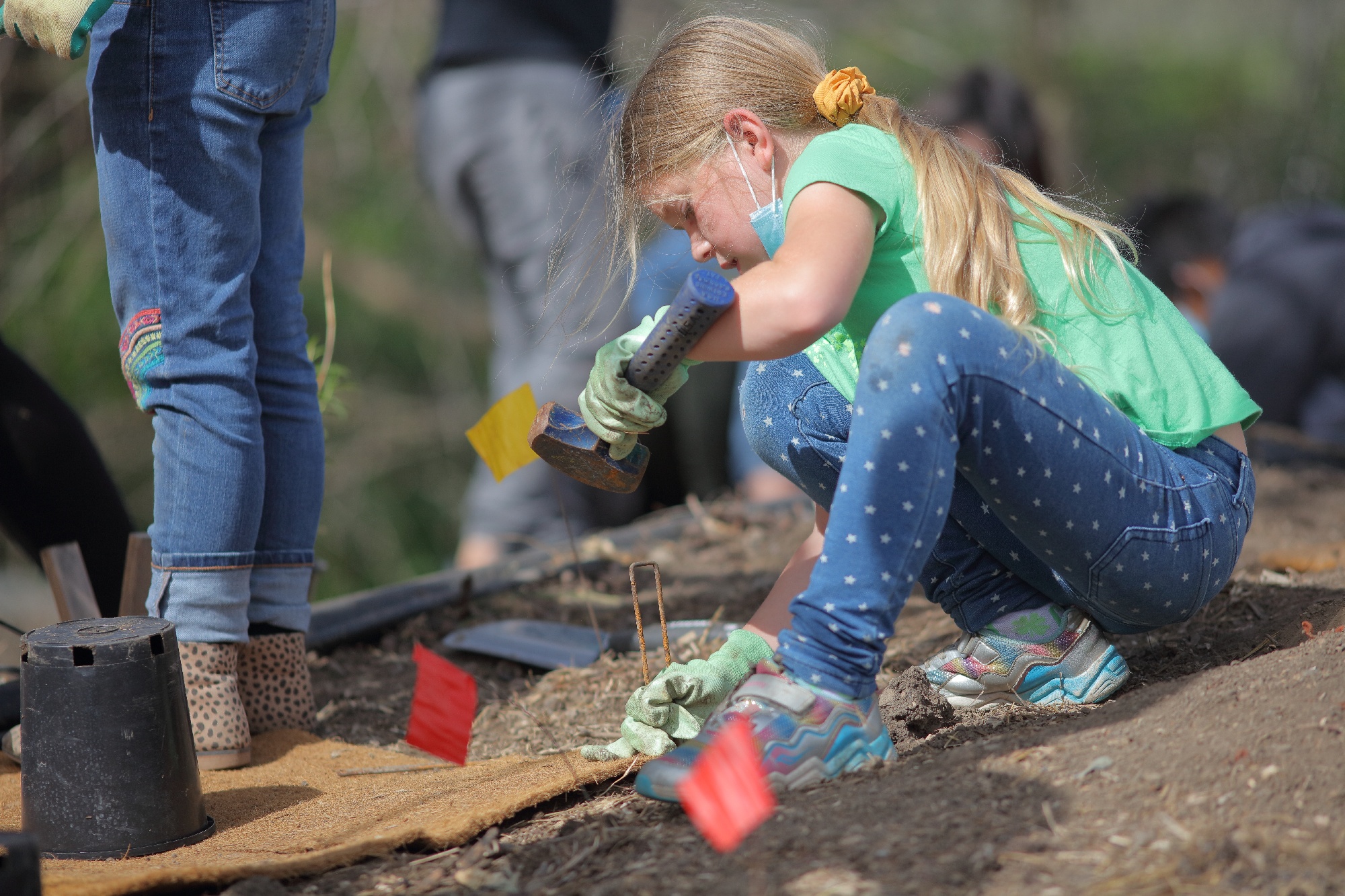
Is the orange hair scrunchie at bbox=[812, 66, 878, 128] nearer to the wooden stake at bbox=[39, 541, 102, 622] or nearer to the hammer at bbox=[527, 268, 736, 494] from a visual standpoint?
the hammer at bbox=[527, 268, 736, 494]

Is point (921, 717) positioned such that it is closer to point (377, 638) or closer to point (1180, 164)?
point (377, 638)

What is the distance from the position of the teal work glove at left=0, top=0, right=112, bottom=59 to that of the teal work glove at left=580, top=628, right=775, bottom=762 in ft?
3.64

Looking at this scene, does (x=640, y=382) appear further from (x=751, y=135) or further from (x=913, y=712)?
(x=913, y=712)

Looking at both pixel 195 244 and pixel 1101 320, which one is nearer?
pixel 1101 320

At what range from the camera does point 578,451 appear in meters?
1.38

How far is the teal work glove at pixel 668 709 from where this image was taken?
1472mm

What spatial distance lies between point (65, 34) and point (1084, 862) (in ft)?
4.98

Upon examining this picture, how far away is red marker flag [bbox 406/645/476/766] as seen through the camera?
1537 mm

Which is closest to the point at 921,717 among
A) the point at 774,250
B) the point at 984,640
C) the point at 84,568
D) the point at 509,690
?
the point at 984,640

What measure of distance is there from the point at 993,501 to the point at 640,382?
0.44 meters

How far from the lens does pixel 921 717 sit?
4.74 feet

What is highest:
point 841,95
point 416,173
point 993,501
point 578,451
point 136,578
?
point 841,95

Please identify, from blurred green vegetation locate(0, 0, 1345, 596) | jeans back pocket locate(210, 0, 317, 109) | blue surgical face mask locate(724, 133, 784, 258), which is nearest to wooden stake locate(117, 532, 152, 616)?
jeans back pocket locate(210, 0, 317, 109)

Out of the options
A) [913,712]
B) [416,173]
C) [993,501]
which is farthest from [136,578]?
[416,173]
